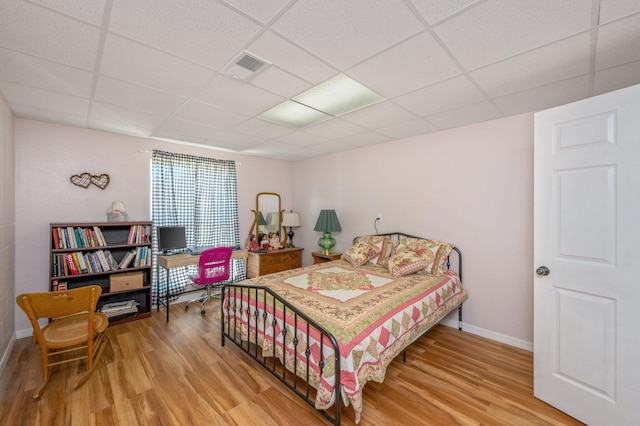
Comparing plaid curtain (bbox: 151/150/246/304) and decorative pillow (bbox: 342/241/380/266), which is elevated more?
plaid curtain (bbox: 151/150/246/304)

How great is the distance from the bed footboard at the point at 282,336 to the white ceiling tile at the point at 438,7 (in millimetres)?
1877

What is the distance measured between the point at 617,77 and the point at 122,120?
4.62m

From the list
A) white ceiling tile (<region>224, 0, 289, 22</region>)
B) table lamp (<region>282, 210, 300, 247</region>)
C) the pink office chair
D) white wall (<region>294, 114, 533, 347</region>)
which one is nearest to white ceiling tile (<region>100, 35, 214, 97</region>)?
white ceiling tile (<region>224, 0, 289, 22</region>)

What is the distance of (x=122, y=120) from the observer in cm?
299

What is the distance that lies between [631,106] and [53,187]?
5327 mm

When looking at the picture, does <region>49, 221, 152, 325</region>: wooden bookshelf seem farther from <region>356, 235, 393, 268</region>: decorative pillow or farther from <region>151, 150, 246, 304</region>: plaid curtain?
<region>356, 235, 393, 268</region>: decorative pillow

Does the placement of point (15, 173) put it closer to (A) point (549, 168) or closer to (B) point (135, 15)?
(B) point (135, 15)

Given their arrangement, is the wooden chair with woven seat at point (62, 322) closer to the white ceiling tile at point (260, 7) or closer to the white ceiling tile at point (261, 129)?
the white ceiling tile at point (261, 129)

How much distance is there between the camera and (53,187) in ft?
10.4

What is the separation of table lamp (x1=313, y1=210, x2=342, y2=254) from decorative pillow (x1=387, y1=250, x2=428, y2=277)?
1379 mm

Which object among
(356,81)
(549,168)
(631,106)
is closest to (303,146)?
(356,81)

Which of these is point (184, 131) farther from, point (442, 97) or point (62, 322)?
point (442, 97)

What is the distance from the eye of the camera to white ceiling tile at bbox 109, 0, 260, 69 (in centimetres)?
133

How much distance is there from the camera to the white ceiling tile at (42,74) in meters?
1.79
